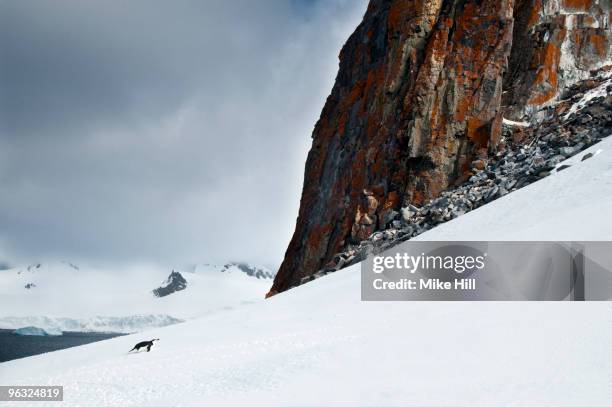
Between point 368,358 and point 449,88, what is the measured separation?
1073 inches

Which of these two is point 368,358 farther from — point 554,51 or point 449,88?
point 554,51

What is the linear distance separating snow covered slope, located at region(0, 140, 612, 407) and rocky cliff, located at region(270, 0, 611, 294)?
16.0 m

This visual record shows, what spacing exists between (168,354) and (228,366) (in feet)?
7.88

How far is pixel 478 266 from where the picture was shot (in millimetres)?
18906

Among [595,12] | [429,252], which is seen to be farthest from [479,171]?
[595,12]

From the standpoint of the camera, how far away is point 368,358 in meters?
12.3

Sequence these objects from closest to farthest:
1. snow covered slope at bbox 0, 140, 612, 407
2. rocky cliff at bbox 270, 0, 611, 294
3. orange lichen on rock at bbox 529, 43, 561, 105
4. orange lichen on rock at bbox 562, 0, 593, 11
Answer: snow covered slope at bbox 0, 140, 612, 407, rocky cliff at bbox 270, 0, 611, 294, orange lichen on rock at bbox 529, 43, 561, 105, orange lichen on rock at bbox 562, 0, 593, 11

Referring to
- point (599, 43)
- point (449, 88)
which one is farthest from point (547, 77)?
point (449, 88)

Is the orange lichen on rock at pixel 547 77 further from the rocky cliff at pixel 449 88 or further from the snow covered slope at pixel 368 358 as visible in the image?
the snow covered slope at pixel 368 358

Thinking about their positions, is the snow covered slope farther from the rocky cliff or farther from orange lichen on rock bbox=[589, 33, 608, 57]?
orange lichen on rock bbox=[589, 33, 608, 57]

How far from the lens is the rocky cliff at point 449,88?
35.1 metres

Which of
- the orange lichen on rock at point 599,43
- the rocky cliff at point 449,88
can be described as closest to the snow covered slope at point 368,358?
the rocky cliff at point 449,88

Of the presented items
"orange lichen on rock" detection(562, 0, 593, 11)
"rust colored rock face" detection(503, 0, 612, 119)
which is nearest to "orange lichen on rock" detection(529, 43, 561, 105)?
"rust colored rock face" detection(503, 0, 612, 119)

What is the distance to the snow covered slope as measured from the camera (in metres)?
10.1
